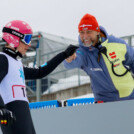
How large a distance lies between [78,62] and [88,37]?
284mm

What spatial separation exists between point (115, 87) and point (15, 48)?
129 centimetres

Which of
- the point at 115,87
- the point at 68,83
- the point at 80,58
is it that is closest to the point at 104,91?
the point at 115,87

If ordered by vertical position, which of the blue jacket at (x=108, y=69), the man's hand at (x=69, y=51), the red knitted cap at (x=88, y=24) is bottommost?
the blue jacket at (x=108, y=69)

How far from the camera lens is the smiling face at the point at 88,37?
11.9 ft

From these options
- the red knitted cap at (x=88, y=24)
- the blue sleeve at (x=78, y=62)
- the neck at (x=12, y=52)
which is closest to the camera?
the neck at (x=12, y=52)

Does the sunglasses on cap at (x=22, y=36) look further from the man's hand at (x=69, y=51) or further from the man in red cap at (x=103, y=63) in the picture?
the man in red cap at (x=103, y=63)

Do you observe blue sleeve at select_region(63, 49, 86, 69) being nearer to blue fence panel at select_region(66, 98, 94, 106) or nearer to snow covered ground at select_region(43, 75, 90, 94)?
blue fence panel at select_region(66, 98, 94, 106)

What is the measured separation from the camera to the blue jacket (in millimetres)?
3662

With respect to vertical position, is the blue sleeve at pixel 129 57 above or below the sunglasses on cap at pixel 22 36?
below

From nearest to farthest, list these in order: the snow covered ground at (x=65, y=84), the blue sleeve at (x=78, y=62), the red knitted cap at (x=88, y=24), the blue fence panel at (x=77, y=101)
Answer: the blue sleeve at (x=78, y=62) < the red knitted cap at (x=88, y=24) < the blue fence panel at (x=77, y=101) < the snow covered ground at (x=65, y=84)

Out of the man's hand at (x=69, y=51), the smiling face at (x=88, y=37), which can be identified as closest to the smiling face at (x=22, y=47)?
the man's hand at (x=69, y=51)

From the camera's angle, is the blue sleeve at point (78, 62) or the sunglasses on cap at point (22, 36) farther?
the blue sleeve at point (78, 62)

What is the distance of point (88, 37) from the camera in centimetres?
365

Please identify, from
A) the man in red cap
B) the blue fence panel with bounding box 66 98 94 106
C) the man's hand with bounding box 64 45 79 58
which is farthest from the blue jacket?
the blue fence panel with bounding box 66 98 94 106
